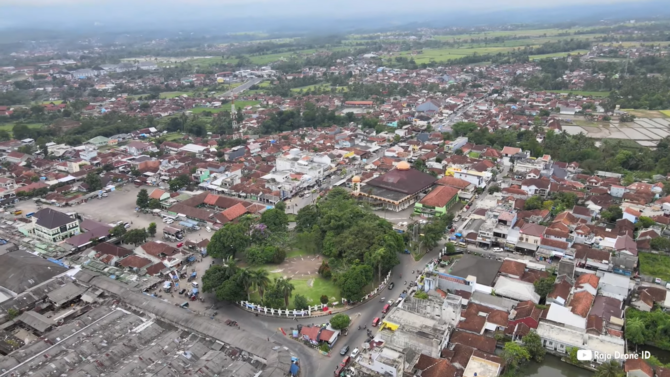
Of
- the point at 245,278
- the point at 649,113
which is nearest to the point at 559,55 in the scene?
the point at 649,113

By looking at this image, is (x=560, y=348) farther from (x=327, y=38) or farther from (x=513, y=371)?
(x=327, y=38)

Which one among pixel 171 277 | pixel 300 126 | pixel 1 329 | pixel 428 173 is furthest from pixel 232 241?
pixel 300 126

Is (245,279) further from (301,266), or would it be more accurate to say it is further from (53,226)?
(53,226)

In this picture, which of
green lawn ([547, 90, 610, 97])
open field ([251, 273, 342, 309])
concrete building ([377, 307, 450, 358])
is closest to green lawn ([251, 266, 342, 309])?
open field ([251, 273, 342, 309])

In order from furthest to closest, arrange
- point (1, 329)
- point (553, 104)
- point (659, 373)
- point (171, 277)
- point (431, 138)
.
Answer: point (553, 104) < point (431, 138) < point (171, 277) < point (1, 329) < point (659, 373)

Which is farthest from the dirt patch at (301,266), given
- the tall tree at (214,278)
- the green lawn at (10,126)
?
the green lawn at (10,126)

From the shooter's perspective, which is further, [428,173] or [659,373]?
[428,173]

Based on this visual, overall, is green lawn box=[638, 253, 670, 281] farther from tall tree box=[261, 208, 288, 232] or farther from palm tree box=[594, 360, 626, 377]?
tall tree box=[261, 208, 288, 232]
